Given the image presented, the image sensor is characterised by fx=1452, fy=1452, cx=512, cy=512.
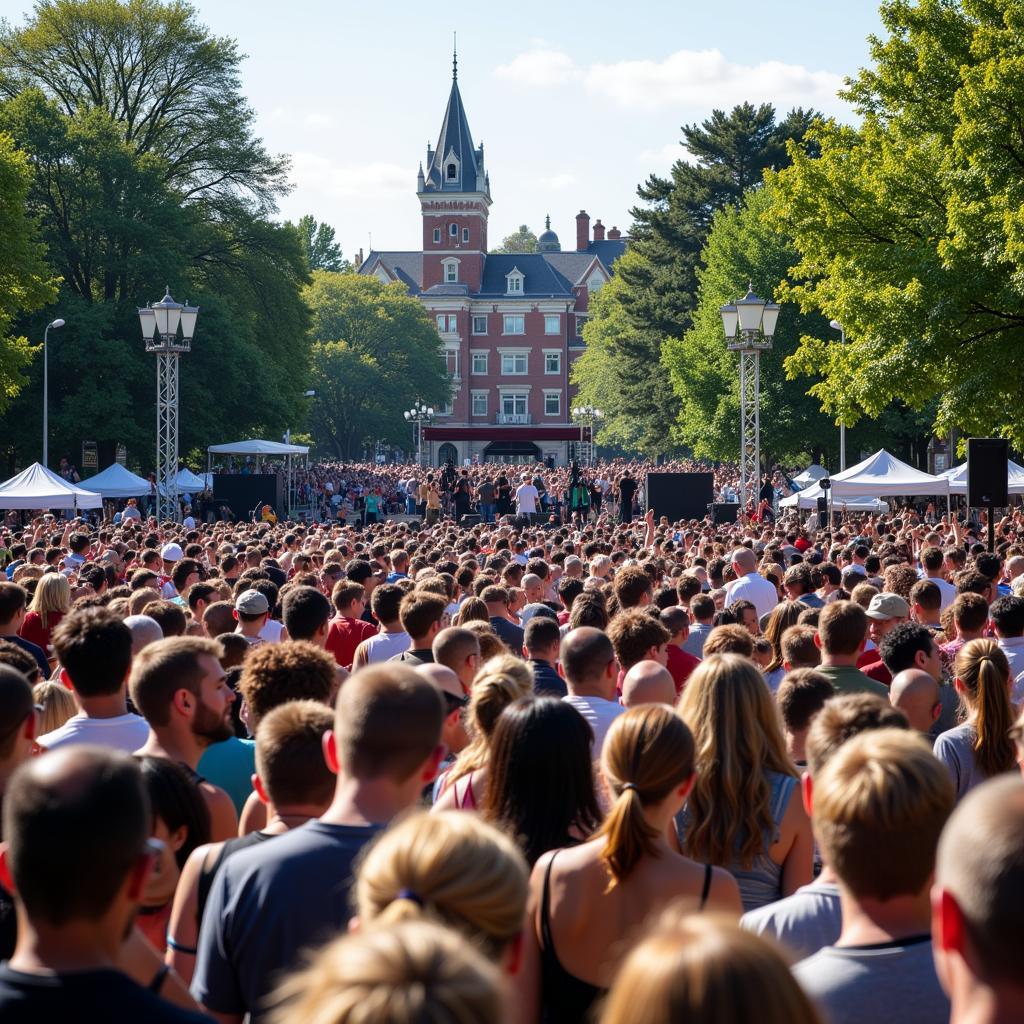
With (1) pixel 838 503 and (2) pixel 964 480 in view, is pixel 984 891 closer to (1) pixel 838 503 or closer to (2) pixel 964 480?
(2) pixel 964 480

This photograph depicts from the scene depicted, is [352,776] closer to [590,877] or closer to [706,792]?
[590,877]

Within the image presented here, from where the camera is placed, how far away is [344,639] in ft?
32.9

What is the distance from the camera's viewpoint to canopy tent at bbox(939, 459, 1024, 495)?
2853cm

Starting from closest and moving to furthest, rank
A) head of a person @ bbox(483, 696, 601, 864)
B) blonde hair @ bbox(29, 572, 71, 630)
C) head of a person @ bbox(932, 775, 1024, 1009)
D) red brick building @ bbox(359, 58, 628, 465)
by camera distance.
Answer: head of a person @ bbox(932, 775, 1024, 1009), head of a person @ bbox(483, 696, 601, 864), blonde hair @ bbox(29, 572, 71, 630), red brick building @ bbox(359, 58, 628, 465)

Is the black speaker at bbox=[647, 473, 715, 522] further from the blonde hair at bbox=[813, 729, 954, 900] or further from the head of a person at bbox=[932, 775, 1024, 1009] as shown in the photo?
the head of a person at bbox=[932, 775, 1024, 1009]

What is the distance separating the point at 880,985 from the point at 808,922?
1.82 feet

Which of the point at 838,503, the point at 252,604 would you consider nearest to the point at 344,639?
the point at 252,604

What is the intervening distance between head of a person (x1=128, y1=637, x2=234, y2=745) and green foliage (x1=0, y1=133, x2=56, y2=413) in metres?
32.7

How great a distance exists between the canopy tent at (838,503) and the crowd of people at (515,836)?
27.9 m

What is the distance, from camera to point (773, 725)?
15.2 ft

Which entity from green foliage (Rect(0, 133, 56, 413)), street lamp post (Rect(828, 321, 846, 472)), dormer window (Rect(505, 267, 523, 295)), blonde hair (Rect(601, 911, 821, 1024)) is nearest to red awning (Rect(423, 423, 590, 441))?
street lamp post (Rect(828, 321, 846, 472))

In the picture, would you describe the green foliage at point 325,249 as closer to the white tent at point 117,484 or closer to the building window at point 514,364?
the building window at point 514,364

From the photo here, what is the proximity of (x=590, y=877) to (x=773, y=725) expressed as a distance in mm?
1175

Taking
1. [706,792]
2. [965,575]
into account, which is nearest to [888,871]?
[706,792]
